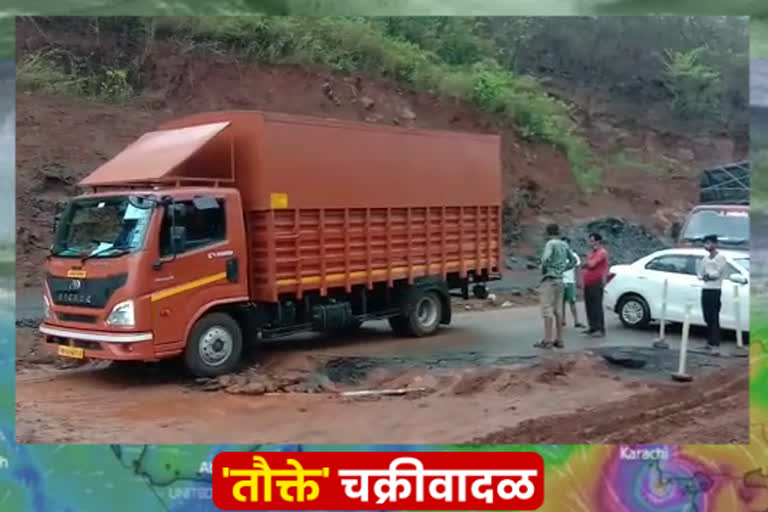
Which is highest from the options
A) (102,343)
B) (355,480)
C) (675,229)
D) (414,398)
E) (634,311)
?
(675,229)

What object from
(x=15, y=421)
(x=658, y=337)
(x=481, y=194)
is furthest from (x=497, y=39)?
(x=15, y=421)

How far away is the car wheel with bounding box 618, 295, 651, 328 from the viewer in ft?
19.7

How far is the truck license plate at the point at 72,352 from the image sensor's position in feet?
19.0

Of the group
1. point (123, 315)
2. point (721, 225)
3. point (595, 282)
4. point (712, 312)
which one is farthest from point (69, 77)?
point (712, 312)

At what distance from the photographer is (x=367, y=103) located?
20.2ft

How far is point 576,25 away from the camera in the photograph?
570cm

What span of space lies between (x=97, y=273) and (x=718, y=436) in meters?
3.46

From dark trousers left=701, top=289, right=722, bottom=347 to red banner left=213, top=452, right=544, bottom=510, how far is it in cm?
121

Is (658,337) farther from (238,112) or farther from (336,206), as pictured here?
(238,112)

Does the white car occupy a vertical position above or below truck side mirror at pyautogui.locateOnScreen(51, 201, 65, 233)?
below

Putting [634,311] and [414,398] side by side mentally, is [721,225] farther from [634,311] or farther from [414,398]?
[414,398]

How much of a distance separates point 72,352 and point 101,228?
0.70 metres

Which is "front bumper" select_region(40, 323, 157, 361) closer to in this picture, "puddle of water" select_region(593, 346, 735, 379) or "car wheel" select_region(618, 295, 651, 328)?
"puddle of water" select_region(593, 346, 735, 379)

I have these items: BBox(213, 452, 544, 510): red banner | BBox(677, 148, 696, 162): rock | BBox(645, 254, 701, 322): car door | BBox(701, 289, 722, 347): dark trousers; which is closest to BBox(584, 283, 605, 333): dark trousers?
BBox(645, 254, 701, 322): car door
